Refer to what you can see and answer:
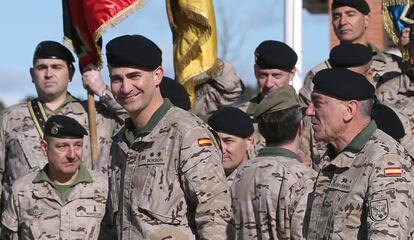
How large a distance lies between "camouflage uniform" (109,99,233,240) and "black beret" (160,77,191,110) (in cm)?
108

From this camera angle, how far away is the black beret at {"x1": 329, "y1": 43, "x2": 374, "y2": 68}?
842 cm

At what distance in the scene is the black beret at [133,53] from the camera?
6629 millimetres

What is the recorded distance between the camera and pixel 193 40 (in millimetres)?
9875

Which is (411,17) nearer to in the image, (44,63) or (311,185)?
(44,63)

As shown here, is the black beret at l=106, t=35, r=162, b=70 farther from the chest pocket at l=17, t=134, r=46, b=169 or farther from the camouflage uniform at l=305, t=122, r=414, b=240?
the chest pocket at l=17, t=134, r=46, b=169

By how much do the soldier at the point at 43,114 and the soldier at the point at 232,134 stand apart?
5.26ft

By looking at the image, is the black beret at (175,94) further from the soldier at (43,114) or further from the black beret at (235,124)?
the soldier at (43,114)

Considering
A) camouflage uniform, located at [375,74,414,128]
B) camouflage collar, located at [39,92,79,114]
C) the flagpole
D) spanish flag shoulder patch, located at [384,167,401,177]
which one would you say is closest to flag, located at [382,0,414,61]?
camouflage uniform, located at [375,74,414,128]

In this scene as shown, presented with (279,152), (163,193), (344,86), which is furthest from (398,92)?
(344,86)

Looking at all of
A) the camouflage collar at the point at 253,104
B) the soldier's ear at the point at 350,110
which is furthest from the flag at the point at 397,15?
the soldier's ear at the point at 350,110

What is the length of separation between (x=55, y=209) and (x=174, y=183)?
2305mm

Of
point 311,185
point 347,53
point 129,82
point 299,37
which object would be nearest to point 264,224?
point 311,185

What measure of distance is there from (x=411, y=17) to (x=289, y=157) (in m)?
3.48

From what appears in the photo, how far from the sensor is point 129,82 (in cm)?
662
